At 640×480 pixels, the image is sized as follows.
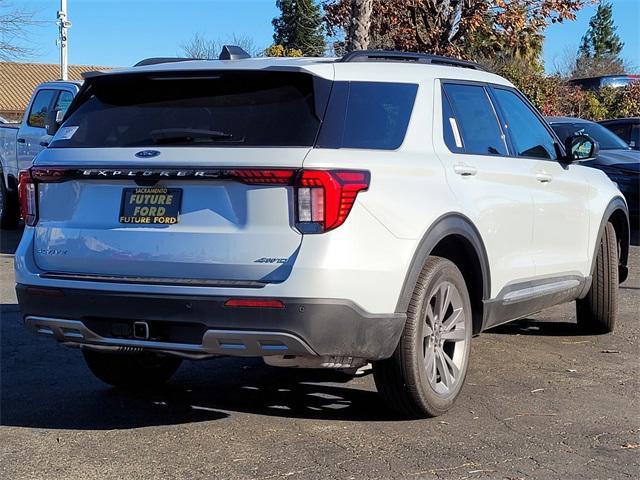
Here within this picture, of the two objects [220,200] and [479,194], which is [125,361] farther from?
[479,194]

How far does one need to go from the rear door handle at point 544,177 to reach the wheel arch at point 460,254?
3.14ft

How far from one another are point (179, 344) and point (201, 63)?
4.84 ft

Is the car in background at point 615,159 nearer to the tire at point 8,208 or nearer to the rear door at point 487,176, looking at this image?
the rear door at point 487,176

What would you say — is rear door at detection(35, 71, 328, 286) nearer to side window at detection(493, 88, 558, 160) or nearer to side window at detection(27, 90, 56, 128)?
side window at detection(493, 88, 558, 160)

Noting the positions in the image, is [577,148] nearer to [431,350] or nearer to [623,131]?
[431,350]

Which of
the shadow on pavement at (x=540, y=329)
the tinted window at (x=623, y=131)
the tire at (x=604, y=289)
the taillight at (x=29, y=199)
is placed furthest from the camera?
the tinted window at (x=623, y=131)

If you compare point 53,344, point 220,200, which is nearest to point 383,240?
point 220,200

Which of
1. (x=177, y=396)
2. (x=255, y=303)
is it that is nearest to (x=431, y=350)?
(x=255, y=303)

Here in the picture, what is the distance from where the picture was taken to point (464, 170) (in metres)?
5.32

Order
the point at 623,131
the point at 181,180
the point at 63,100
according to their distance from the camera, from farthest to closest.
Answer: the point at 623,131, the point at 63,100, the point at 181,180

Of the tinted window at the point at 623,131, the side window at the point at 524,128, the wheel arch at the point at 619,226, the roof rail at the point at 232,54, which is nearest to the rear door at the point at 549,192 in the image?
the side window at the point at 524,128

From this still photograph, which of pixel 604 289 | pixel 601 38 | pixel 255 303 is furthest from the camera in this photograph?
pixel 601 38

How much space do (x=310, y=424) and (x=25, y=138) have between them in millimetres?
9907

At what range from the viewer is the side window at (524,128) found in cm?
617
